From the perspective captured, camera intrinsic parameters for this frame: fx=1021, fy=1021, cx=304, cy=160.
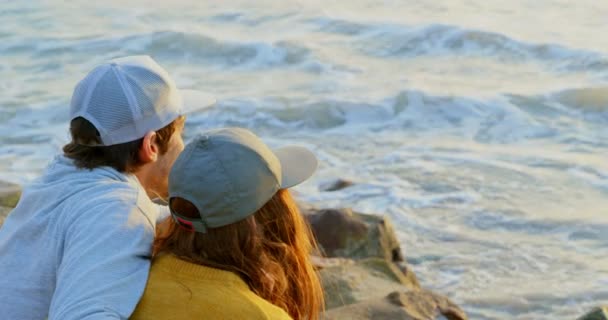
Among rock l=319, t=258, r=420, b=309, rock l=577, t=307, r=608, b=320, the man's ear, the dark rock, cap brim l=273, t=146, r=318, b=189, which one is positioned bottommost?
rock l=319, t=258, r=420, b=309

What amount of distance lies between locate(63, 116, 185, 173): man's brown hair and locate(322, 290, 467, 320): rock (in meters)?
1.29

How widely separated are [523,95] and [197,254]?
810 cm

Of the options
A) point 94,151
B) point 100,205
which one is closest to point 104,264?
point 100,205

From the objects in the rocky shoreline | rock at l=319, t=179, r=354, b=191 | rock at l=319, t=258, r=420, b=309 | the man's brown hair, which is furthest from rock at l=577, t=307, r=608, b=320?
rock at l=319, t=179, r=354, b=191

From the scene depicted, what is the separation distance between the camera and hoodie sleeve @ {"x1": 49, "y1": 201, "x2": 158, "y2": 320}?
205 cm

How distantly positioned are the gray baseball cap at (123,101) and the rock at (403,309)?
132 centimetres

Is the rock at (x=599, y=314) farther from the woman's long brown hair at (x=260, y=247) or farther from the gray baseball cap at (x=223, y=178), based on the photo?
the gray baseball cap at (x=223, y=178)

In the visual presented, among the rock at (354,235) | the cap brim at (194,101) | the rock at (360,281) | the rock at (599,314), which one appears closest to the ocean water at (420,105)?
the rock at (354,235)

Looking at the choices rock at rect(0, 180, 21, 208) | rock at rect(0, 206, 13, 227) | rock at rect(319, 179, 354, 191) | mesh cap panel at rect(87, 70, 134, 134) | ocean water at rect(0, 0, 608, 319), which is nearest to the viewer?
mesh cap panel at rect(87, 70, 134, 134)

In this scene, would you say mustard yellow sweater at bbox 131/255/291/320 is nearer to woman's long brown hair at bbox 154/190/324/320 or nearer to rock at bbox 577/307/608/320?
woman's long brown hair at bbox 154/190/324/320

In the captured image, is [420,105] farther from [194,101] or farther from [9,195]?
[194,101]

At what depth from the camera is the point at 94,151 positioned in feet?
8.05

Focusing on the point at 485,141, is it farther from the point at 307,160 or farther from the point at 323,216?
the point at 307,160

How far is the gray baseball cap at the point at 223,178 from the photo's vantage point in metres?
2.08
